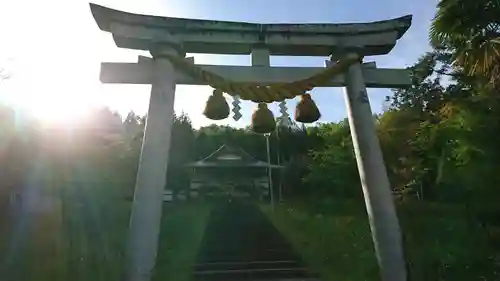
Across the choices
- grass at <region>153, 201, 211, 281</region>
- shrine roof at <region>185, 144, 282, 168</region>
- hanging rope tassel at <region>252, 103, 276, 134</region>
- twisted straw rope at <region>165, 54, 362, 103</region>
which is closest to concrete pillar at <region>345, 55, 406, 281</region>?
twisted straw rope at <region>165, 54, 362, 103</region>

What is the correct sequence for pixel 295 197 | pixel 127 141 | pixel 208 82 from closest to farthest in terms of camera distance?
1. pixel 208 82
2. pixel 127 141
3. pixel 295 197

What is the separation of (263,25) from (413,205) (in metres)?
9.53

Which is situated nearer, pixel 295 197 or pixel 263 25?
pixel 263 25

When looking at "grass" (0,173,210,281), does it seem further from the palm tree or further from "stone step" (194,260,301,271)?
the palm tree

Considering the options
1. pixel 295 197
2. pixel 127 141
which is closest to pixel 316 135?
pixel 295 197

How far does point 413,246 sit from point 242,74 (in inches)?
160

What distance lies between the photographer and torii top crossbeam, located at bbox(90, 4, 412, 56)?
5121mm

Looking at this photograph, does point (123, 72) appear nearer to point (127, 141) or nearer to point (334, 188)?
point (127, 141)

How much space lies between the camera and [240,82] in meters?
5.16

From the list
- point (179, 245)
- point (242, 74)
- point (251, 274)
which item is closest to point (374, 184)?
point (242, 74)

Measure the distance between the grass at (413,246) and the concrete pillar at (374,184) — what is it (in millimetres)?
867

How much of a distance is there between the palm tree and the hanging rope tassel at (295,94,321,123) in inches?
147

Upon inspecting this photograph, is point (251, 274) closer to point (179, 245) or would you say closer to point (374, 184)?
point (179, 245)

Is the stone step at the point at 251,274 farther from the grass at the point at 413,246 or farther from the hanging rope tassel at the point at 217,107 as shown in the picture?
the hanging rope tassel at the point at 217,107
